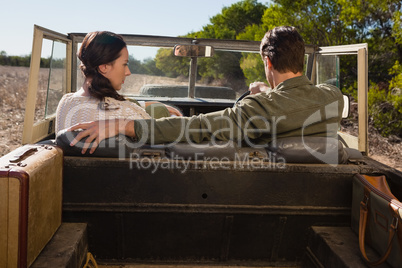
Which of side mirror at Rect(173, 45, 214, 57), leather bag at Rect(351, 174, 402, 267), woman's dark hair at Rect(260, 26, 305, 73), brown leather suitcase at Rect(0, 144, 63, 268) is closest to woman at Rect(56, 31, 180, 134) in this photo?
brown leather suitcase at Rect(0, 144, 63, 268)

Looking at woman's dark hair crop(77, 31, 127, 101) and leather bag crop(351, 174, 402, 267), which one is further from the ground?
woman's dark hair crop(77, 31, 127, 101)

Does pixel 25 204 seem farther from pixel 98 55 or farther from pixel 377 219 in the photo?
pixel 377 219

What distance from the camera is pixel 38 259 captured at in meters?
1.94

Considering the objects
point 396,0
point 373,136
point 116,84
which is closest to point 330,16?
point 396,0

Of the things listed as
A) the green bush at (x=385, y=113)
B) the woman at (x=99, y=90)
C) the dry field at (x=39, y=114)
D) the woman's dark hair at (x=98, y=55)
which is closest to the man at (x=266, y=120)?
the woman at (x=99, y=90)

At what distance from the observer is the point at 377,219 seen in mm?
2094

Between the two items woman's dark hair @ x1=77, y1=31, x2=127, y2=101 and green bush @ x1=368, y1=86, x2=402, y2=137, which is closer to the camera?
woman's dark hair @ x1=77, y1=31, x2=127, y2=101

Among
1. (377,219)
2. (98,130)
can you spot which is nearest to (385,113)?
(377,219)

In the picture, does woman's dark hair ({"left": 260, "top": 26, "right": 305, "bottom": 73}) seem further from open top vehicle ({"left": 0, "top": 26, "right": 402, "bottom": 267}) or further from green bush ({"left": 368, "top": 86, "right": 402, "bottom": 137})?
green bush ({"left": 368, "top": 86, "right": 402, "bottom": 137})

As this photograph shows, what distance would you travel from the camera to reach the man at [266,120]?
2.31 meters

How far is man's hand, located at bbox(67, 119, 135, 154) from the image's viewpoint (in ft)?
7.22

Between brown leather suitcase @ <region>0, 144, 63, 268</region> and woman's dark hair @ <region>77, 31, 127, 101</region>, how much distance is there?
0.58 metres

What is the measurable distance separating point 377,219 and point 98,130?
1.42 meters

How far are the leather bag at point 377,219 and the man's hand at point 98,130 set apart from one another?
121cm
